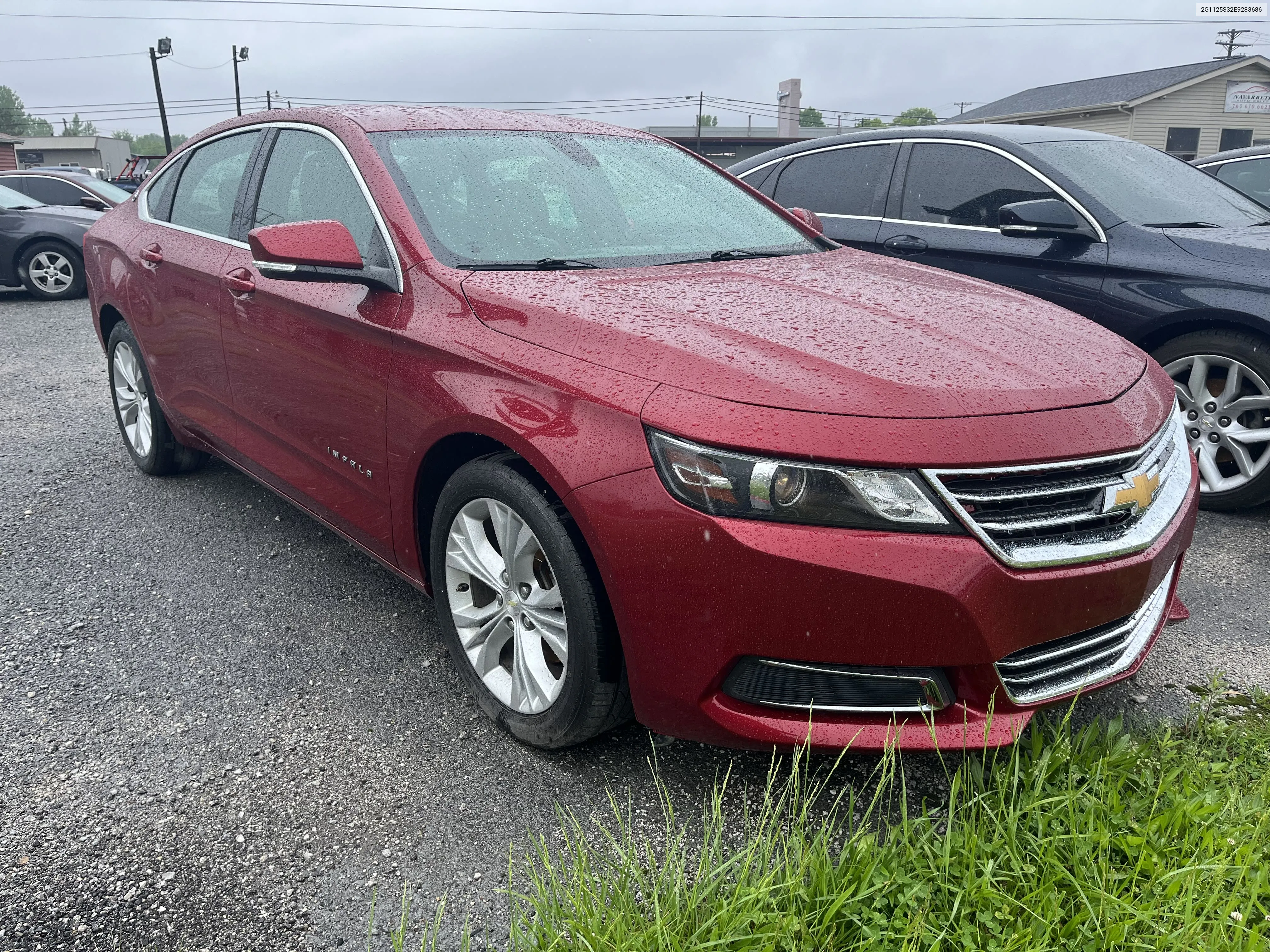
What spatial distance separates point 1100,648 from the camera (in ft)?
7.18

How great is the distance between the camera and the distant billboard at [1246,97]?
31062 millimetres

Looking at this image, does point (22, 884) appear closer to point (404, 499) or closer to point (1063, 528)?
point (404, 499)

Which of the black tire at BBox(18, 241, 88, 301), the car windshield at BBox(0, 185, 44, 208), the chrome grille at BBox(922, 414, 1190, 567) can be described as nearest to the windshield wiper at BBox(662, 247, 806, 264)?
the chrome grille at BBox(922, 414, 1190, 567)

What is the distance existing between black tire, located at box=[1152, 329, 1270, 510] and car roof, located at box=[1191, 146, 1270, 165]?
334 cm

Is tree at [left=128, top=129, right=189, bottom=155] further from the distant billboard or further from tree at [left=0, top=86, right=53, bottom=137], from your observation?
the distant billboard

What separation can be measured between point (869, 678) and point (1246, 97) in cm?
3696

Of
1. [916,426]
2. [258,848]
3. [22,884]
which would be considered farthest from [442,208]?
[22,884]

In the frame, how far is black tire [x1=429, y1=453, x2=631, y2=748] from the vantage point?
2.19m

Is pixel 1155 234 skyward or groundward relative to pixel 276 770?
skyward

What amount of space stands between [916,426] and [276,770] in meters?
1.76

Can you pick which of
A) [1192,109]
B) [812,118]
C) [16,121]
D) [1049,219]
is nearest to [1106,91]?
[1192,109]

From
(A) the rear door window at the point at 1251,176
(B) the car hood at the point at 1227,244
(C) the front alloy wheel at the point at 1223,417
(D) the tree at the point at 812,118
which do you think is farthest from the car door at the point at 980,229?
(D) the tree at the point at 812,118

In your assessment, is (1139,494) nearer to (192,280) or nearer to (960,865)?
(960,865)

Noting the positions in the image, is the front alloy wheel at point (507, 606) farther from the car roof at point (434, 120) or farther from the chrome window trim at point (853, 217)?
the chrome window trim at point (853, 217)
